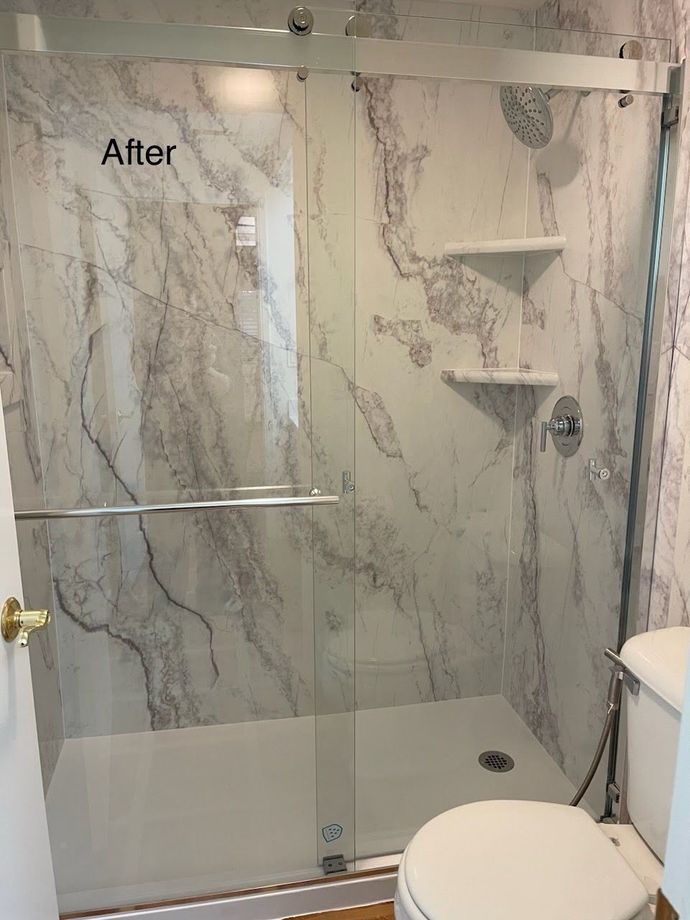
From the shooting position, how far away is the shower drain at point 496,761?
217 cm

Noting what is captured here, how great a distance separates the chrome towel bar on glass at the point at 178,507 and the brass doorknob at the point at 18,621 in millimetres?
1009

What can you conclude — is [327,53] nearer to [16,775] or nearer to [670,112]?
[670,112]

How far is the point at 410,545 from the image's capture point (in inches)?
95.6

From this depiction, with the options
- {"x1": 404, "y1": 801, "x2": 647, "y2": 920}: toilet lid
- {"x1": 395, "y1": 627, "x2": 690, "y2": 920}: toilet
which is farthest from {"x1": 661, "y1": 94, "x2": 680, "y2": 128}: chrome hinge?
{"x1": 404, "y1": 801, "x2": 647, "y2": 920}: toilet lid

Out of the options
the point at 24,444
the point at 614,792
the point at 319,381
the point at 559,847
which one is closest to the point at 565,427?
the point at 319,381

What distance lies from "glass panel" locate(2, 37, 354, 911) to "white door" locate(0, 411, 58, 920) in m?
0.74

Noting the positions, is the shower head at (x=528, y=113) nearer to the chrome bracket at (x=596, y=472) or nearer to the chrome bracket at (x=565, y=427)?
the chrome bracket at (x=565, y=427)

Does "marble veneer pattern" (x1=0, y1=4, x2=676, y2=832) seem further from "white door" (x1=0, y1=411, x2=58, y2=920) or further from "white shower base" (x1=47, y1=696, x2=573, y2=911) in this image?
"white door" (x1=0, y1=411, x2=58, y2=920)

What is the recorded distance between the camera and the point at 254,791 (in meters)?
2.07

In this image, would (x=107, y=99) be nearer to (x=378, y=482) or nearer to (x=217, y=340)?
(x=217, y=340)

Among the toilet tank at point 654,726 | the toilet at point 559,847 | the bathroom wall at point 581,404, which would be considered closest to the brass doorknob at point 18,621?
the toilet at point 559,847

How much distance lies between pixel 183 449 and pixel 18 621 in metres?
1.22

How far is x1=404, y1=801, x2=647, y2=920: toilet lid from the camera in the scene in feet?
3.75

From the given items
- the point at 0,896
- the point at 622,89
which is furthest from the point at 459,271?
the point at 0,896
